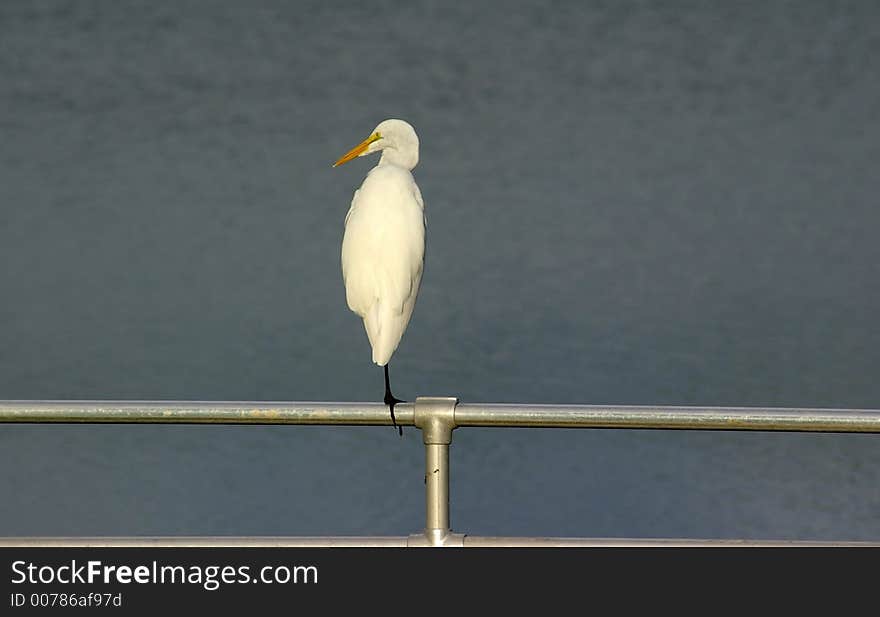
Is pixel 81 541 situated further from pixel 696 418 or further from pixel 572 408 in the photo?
pixel 696 418

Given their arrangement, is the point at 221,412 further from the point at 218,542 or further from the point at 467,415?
the point at 467,415

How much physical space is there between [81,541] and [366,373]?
5.94m

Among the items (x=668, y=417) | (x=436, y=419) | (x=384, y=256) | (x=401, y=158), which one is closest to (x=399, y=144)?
(x=401, y=158)

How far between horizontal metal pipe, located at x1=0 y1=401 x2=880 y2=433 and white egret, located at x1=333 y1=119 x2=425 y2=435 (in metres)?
1.28

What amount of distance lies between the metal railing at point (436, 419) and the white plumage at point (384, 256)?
1237 millimetres

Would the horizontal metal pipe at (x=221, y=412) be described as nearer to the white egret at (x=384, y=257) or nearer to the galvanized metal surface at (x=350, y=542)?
the galvanized metal surface at (x=350, y=542)

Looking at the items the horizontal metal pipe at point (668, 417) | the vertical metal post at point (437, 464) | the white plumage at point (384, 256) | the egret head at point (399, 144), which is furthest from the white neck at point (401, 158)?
the horizontal metal pipe at point (668, 417)

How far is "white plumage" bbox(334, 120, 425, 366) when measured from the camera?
405 cm

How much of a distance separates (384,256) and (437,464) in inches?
57.5

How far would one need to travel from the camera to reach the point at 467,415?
8.79 feet

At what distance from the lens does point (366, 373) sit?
8.66 meters

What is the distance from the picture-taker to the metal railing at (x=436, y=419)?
259 cm

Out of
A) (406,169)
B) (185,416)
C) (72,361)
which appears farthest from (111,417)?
(72,361)

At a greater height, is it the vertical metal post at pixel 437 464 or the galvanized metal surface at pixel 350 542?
the vertical metal post at pixel 437 464
